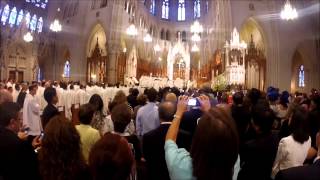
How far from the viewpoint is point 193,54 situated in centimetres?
4300

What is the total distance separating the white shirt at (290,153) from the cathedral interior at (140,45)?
1470cm

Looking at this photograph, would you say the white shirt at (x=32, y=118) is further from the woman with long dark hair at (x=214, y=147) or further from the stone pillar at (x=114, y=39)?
the stone pillar at (x=114, y=39)

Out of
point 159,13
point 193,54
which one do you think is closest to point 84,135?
point 193,54

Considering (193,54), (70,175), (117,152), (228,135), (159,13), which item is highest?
(159,13)

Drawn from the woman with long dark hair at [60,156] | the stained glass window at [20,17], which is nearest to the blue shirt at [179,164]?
the woman with long dark hair at [60,156]

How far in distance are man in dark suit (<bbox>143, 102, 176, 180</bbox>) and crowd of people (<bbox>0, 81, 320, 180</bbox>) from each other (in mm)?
11

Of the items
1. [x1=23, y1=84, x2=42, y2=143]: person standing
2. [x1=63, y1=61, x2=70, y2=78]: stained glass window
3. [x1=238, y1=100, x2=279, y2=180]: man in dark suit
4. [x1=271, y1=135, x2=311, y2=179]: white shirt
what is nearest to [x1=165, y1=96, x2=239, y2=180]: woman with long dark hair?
[x1=238, y1=100, x2=279, y2=180]: man in dark suit

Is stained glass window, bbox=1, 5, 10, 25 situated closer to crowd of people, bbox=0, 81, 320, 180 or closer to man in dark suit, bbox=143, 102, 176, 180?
crowd of people, bbox=0, 81, 320, 180

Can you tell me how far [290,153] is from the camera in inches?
161

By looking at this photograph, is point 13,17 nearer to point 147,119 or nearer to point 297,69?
point 297,69

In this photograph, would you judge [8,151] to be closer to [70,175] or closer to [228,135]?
[70,175]

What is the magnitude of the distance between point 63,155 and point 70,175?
169mm

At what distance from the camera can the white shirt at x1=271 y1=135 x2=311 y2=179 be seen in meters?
4.09

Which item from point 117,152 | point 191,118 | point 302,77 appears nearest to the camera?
point 117,152
